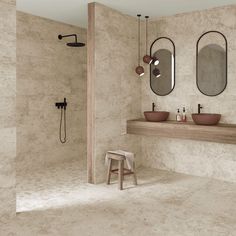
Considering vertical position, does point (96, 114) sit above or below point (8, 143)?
above

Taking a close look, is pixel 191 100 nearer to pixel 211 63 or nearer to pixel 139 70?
pixel 211 63

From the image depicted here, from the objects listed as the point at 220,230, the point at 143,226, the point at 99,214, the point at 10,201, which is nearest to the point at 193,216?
the point at 220,230

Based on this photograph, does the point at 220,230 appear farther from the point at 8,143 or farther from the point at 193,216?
the point at 8,143

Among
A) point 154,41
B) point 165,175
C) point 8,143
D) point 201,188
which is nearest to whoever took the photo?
point 8,143


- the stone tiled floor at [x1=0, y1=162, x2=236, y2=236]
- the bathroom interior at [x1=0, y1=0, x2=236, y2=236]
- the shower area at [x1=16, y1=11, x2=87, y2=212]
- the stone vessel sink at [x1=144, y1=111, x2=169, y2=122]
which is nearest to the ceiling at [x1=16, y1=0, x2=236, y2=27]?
the bathroom interior at [x1=0, y1=0, x2=236, y2=236]

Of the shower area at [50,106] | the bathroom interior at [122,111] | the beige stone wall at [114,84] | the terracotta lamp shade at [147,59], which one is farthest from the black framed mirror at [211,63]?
the shower area at [50,106]

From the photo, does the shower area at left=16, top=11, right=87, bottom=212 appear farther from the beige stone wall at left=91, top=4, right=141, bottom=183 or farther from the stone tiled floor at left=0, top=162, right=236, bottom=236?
the beige stone wall at left=91, top=4, right=141, bottom=183

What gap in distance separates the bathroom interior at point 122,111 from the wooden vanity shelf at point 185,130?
0.05 ft

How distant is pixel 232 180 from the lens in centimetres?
440

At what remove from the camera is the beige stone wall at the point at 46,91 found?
483cm

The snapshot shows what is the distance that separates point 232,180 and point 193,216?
1607 millimetres

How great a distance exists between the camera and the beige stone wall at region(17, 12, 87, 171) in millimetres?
4832

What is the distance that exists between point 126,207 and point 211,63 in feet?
8.47

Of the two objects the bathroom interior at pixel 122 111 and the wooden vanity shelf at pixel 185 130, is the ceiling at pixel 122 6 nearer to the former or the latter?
the bathroom interior at pixel 122 111
